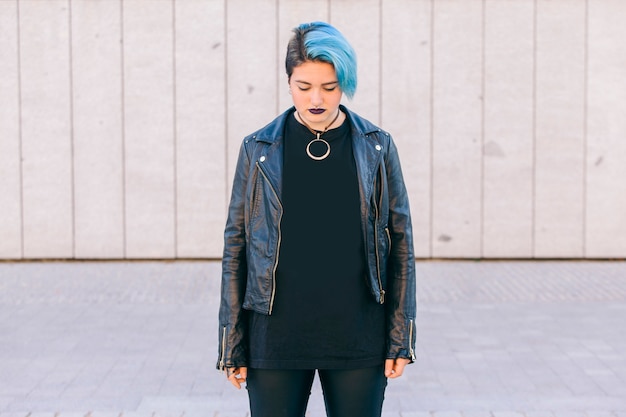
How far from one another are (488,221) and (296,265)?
8106mm

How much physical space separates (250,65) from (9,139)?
2.75 metres

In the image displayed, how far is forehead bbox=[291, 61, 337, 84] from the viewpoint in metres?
2.93

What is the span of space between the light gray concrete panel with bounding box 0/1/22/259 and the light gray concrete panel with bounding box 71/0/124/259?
2.08 feet

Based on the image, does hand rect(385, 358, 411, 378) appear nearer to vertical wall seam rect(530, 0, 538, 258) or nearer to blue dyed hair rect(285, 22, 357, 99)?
blue dyed hair rect(285, 22, 357, 99)

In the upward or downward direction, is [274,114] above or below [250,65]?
below

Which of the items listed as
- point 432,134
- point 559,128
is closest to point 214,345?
point 432,134

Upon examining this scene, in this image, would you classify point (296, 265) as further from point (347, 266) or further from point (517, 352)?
point (517, 352)

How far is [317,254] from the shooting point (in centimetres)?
297

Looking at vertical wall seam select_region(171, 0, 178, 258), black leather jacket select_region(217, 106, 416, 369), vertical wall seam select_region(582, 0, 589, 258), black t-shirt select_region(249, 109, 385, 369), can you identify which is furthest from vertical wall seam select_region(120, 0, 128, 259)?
black t-shirt select_region(249, 109, 385, 369)

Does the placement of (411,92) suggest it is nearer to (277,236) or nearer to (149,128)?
(149,128)

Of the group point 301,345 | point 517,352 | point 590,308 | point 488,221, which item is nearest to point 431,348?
point 517,352


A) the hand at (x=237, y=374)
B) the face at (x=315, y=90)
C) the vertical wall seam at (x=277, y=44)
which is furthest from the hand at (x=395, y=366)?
the vertical wall seam at (x=277, y=44)

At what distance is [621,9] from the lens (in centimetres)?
1068

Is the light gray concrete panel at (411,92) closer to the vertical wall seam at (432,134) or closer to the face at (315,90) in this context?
the vertical wall seam at (432,134)
